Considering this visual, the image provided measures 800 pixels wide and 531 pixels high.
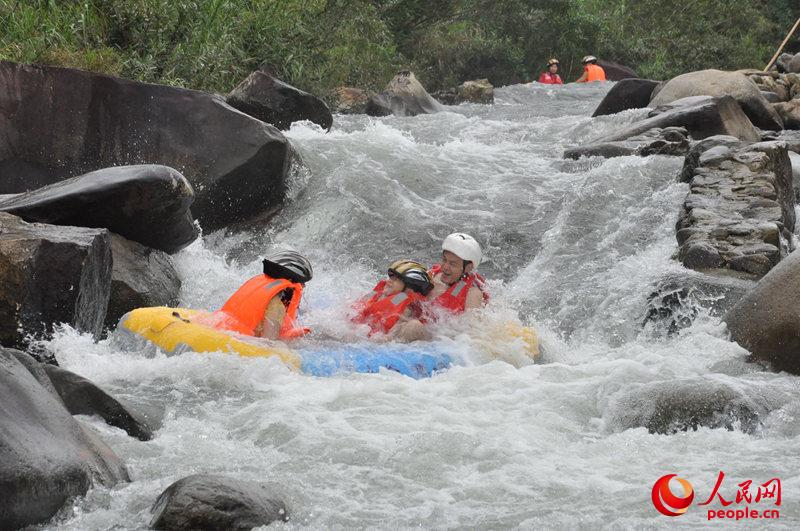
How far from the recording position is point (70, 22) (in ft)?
41.4

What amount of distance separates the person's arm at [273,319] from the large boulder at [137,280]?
5.01 ft

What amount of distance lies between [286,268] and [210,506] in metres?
3.23

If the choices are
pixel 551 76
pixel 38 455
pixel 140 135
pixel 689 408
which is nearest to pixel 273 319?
pixel 689 408

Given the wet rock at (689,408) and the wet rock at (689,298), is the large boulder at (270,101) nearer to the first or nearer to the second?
the wet rock at (689,298)

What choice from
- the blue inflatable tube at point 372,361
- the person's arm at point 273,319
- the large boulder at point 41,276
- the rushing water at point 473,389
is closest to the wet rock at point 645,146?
the rushing water at point 473,389

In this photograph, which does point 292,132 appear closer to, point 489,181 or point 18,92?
point 489,181

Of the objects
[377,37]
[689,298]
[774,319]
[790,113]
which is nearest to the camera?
[774,319]

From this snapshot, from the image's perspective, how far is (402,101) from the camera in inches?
685

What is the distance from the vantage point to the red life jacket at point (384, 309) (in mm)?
7441

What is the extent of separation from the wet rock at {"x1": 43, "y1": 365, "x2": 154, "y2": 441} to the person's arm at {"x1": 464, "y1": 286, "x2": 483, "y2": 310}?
Result: 2.99 metres

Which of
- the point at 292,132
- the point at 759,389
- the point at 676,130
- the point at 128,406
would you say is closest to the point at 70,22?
the point at 292,132

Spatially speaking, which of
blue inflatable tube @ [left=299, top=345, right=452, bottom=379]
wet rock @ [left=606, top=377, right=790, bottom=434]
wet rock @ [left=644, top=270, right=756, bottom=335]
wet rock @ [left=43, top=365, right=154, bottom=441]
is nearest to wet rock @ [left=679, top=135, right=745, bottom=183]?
wet rock @ [left=644, top=270, right=756, bottom=335]

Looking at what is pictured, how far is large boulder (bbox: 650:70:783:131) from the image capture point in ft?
46.7

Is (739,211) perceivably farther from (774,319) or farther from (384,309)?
(384,309)
